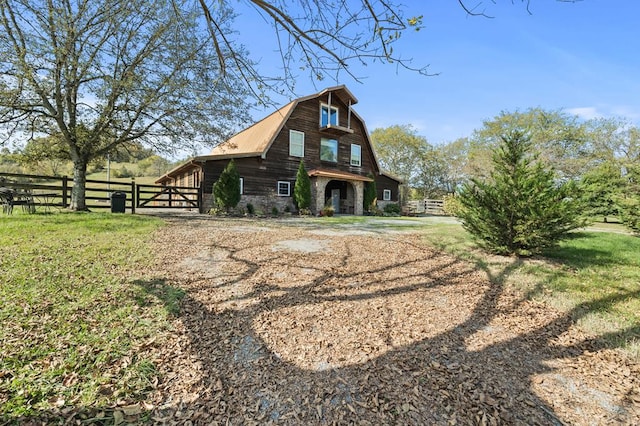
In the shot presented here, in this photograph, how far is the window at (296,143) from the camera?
58.8ft

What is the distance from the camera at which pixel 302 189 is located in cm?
1714

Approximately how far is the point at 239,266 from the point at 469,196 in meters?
5.26

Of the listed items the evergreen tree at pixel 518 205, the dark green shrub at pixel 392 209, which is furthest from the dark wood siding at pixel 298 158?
the evergreen tree at pixel 518 205

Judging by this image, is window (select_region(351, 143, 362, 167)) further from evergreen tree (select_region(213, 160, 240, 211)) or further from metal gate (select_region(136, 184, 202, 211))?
metal gate (select_region(136, 184, 202, 211))

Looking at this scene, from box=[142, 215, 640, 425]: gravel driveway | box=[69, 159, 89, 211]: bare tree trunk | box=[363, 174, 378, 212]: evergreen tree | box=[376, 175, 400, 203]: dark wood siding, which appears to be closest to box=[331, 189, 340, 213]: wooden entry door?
box=[363, 174, 378, 212]: evergreen tree

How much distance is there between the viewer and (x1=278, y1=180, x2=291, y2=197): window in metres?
17.6

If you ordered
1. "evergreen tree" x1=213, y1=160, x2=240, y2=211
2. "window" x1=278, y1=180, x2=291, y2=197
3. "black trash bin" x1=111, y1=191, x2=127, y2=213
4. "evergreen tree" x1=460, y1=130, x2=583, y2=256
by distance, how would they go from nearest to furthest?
"evergreen tree" x1=460, y1=130, x2=583, y2=256, "black trash bin" x1=111, y1=191, x2=127, y2=213, "evergreen tree" x1=213, y1=160, x2=240, y2=211, "window" x1=278, y1=180, x2=291, y2=197

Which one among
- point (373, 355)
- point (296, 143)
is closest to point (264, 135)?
point (296, 143)

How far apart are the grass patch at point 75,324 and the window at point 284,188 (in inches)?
474

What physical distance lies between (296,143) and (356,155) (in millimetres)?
4922

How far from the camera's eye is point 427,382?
2650mm

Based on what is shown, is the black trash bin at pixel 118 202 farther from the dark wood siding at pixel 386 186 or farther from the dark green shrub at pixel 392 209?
the dark green shrub at pixel 392 209

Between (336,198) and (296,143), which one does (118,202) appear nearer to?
(296,143)

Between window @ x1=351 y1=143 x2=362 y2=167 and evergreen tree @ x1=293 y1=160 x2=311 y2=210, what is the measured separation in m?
4.88
